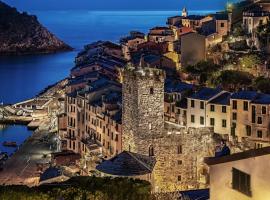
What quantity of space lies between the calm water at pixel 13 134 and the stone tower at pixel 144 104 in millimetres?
20683

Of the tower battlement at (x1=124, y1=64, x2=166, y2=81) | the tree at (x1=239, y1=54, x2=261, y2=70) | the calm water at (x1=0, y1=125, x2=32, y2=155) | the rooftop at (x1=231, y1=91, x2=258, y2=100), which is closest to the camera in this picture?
the tower battlement at (x1=124, y1=64, x2=166, y2=81)

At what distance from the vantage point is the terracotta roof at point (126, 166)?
20734mm

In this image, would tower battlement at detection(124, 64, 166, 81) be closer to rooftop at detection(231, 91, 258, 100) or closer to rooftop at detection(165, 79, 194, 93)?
rooftop at detection(231, 91, 258, 100)

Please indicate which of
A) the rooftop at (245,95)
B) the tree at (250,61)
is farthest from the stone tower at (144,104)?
the tree at (250,61)

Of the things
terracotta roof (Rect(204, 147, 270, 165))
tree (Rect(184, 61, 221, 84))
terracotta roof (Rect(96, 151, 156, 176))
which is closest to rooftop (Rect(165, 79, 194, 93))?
tree (Rect(184, 61, 221, 84))

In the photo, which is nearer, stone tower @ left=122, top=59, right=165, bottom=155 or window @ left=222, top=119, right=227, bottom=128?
stone tower @ left=122, top=59, right=165, bottom=155

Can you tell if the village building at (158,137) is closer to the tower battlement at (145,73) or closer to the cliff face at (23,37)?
the tower battlement at (145,73)

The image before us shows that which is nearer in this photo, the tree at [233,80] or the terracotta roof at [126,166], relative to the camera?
the terracotta roof at [126,166]

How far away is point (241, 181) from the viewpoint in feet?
32.6

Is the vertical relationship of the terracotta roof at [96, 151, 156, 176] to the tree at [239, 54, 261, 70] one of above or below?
below

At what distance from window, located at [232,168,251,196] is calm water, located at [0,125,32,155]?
35336mm

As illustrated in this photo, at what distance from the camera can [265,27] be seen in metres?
39.0

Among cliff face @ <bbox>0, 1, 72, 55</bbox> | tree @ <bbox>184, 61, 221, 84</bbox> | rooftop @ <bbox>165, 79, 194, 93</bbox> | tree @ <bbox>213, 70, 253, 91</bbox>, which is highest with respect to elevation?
cliff face @ <bbox>0, 1, 72, 55</bbox>

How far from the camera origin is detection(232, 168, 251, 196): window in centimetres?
981
